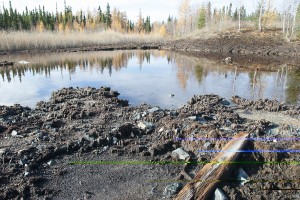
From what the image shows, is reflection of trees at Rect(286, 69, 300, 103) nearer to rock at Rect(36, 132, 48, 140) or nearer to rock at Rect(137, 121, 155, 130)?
rock at Rect(137, 121, 155, 130)

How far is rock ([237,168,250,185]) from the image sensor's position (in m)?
4.76

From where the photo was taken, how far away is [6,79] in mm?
16453

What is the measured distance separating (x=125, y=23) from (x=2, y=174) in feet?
279

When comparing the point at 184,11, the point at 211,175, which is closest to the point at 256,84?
the point at 211,175

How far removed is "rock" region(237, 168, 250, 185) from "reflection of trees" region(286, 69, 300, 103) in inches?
288

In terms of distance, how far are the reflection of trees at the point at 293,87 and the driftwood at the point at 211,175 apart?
7022 mm

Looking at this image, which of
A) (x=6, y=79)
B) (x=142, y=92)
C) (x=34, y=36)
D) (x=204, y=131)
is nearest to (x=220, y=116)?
(x=204, y=131)

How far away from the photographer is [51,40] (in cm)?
3316

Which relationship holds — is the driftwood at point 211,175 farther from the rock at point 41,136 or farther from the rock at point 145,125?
the rock at point 41,136

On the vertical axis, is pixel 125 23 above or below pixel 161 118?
above

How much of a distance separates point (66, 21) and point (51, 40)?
4116 centimetres

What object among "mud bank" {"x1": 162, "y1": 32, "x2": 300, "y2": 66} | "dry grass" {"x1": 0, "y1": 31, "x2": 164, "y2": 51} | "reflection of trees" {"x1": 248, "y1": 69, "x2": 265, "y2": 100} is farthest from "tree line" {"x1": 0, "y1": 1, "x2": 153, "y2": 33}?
"reflection of trees" {"x1": 248, "y1": 69, "x2": 265, "y2": 100}

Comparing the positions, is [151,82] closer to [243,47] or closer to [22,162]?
[22,162]

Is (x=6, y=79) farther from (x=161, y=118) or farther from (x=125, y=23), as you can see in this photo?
(x=125, y=23)
